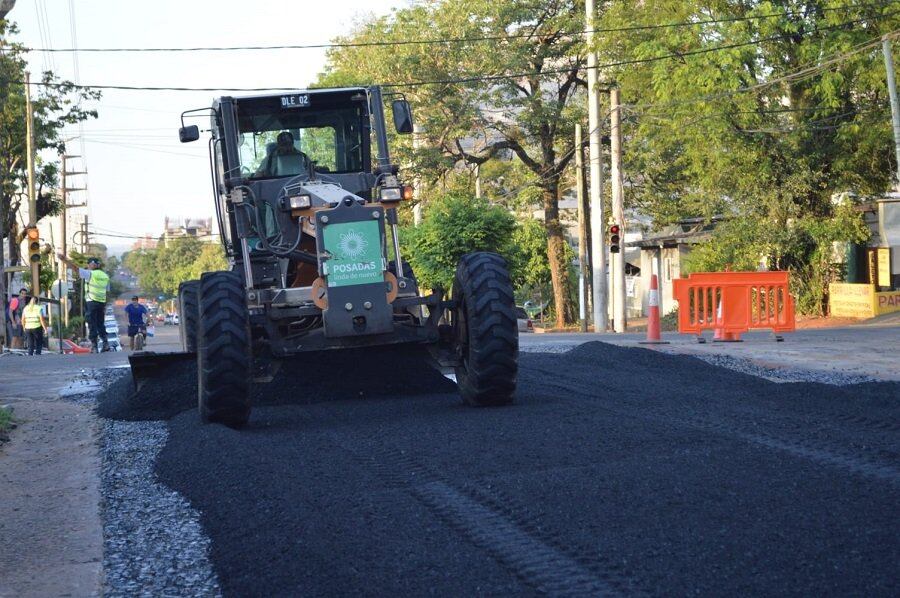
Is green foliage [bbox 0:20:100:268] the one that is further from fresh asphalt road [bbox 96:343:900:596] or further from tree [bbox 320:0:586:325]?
fresh asphalt road [bbox 96:343:900:596]

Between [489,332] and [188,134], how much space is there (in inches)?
138

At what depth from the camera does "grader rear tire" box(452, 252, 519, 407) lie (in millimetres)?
10531

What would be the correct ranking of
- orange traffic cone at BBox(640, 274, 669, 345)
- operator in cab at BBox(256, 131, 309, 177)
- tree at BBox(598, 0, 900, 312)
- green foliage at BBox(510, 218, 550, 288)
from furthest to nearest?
green foliage at BBox(510, 218, 550, 288) → tree at BBox(598, 0, 900, 312) → orange traffic cone at BBox(640, 274, 669, 345) → operator in cab at BBox(256, 131, 309, 177)

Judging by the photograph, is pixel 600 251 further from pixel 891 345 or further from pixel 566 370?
pixel 566 370

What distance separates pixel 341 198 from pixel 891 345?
12273mm

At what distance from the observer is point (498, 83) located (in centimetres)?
4319

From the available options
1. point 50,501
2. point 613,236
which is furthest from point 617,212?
point 50,501

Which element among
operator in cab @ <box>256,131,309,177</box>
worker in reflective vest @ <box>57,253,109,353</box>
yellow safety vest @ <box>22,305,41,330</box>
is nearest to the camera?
operator in cab @ <box>256,131,309,177</box>

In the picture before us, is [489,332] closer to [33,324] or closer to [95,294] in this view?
[95,294]

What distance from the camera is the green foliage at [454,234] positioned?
42562 millimetres

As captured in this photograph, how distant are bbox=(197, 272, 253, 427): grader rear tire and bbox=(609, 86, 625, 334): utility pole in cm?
2702

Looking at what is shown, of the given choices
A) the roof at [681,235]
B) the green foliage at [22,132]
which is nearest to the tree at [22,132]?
the green foliage at [22,132]

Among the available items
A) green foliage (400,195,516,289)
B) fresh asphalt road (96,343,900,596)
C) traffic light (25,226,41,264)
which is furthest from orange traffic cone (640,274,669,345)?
traffic light (25,226,41,264)

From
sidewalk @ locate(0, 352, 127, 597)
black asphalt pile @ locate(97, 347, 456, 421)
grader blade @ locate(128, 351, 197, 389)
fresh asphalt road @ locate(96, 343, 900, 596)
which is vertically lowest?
sidewalk @ locate(0, 352, 127, 597)
